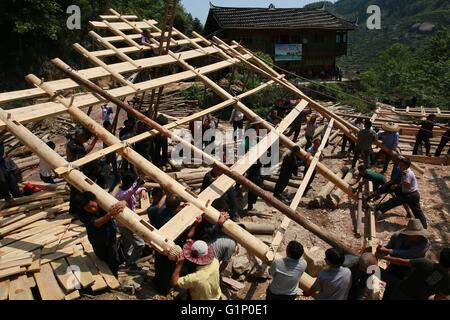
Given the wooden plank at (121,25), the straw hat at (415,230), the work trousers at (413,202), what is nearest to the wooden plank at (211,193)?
the straw hat at (415,230)

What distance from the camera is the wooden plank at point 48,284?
13.3ft

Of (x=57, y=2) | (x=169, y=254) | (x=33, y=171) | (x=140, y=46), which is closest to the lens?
(x=169, y=254)

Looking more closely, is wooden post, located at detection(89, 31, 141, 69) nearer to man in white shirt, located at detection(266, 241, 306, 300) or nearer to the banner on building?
man in white shirt, located at detection(266, 241, 306, 300)

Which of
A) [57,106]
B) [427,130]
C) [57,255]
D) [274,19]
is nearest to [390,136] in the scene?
[427,130]

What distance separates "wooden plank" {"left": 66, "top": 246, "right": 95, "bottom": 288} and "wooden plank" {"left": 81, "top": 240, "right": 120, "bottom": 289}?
0.38 ft

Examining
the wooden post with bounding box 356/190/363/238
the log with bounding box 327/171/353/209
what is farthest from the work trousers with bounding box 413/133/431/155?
the wooden post with bounding box 356/190/363/238

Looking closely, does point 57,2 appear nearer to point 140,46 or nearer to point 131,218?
point 140,46

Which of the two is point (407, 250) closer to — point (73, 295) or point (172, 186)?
point (172, 186)

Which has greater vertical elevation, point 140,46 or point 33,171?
point 140,46

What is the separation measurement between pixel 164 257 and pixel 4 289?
1.87m

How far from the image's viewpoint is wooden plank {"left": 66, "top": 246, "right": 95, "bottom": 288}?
4.25m

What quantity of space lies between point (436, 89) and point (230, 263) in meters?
17.5

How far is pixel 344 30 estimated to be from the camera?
2636 cm
